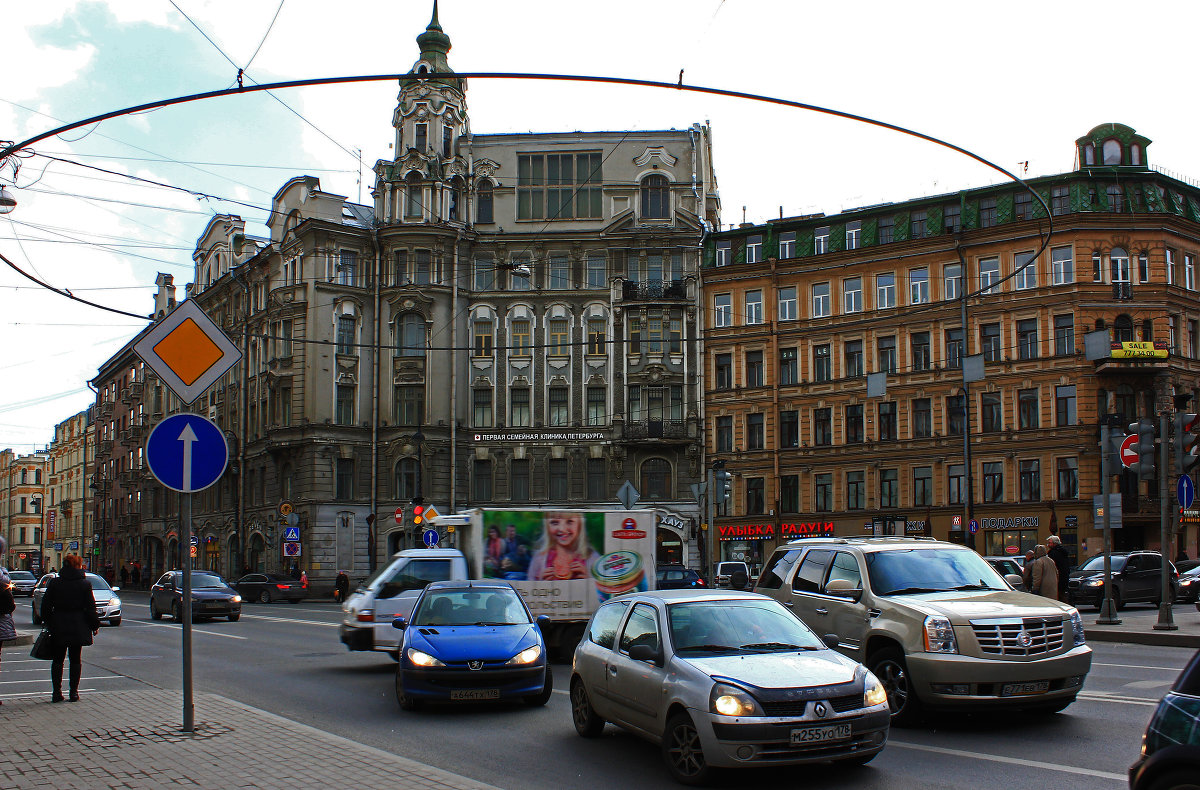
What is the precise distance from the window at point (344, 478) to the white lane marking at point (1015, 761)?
47241 millimetres

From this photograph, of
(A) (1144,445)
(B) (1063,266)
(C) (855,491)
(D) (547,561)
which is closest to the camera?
(D) (547,561)

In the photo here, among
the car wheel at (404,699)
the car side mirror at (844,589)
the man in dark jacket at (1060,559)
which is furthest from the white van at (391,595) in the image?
the man in dark jacket at (1060,559)

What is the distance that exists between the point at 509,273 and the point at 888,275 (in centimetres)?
1845

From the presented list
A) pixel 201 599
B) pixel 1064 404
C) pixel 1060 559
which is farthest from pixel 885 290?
pixel 201 599

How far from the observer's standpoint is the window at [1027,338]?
157 ft

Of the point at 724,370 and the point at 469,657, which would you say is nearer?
the point at 469,657

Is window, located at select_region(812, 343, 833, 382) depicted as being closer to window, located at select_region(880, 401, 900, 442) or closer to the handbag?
window, located at select_region(880, 401, 900, 442)

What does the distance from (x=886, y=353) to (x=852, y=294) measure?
330 cm

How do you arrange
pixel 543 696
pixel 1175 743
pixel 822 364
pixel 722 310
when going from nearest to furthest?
pixel 1175 743 < pixel 543 696 < pixel 822 364 < pixel 722 310

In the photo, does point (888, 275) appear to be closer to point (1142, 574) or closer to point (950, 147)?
point (1142, 574)

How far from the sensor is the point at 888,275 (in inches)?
2030

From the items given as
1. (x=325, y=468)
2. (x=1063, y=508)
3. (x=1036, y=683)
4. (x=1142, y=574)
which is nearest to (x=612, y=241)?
(x=325, y=468)

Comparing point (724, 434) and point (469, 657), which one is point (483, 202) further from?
point (469, 657)

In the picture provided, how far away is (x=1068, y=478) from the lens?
4606 cm
